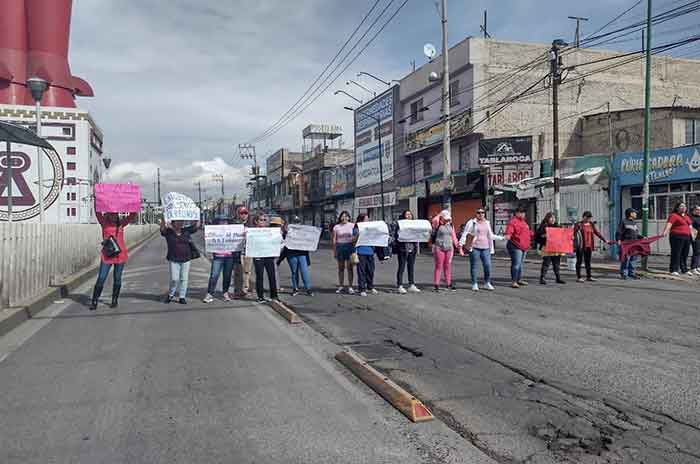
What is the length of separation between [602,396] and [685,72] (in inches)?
1396

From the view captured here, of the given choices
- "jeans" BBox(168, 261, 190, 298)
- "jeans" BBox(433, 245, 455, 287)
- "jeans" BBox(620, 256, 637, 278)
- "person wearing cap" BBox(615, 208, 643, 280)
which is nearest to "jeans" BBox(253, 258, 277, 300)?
"jeans" BBox(168, 261, 190, 298)

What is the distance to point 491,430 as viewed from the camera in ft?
A: 13.4

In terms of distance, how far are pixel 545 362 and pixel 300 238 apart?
20.5 ft

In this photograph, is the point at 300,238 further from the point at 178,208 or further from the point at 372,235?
the point at 178,208

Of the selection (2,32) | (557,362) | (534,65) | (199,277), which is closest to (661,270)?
(557,362)

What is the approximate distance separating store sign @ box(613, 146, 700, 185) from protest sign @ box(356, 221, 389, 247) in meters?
13.6

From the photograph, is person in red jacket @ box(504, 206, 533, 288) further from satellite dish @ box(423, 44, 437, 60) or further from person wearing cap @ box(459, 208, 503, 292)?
satellite dish @ box(423, 44, 437, 60)

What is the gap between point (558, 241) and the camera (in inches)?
506

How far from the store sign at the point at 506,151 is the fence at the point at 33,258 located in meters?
20.1

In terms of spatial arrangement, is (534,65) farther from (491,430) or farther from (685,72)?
(491,430)

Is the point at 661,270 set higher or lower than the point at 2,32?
lower

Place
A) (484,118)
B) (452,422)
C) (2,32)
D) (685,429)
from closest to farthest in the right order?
(685,429) < (452,422) < (484,118) < (2,32)

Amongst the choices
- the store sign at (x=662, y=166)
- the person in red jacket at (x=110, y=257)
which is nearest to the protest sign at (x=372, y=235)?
the person in red jacket at (x=110, y=257)

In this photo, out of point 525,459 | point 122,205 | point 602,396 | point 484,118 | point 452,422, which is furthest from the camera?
point 484,118
